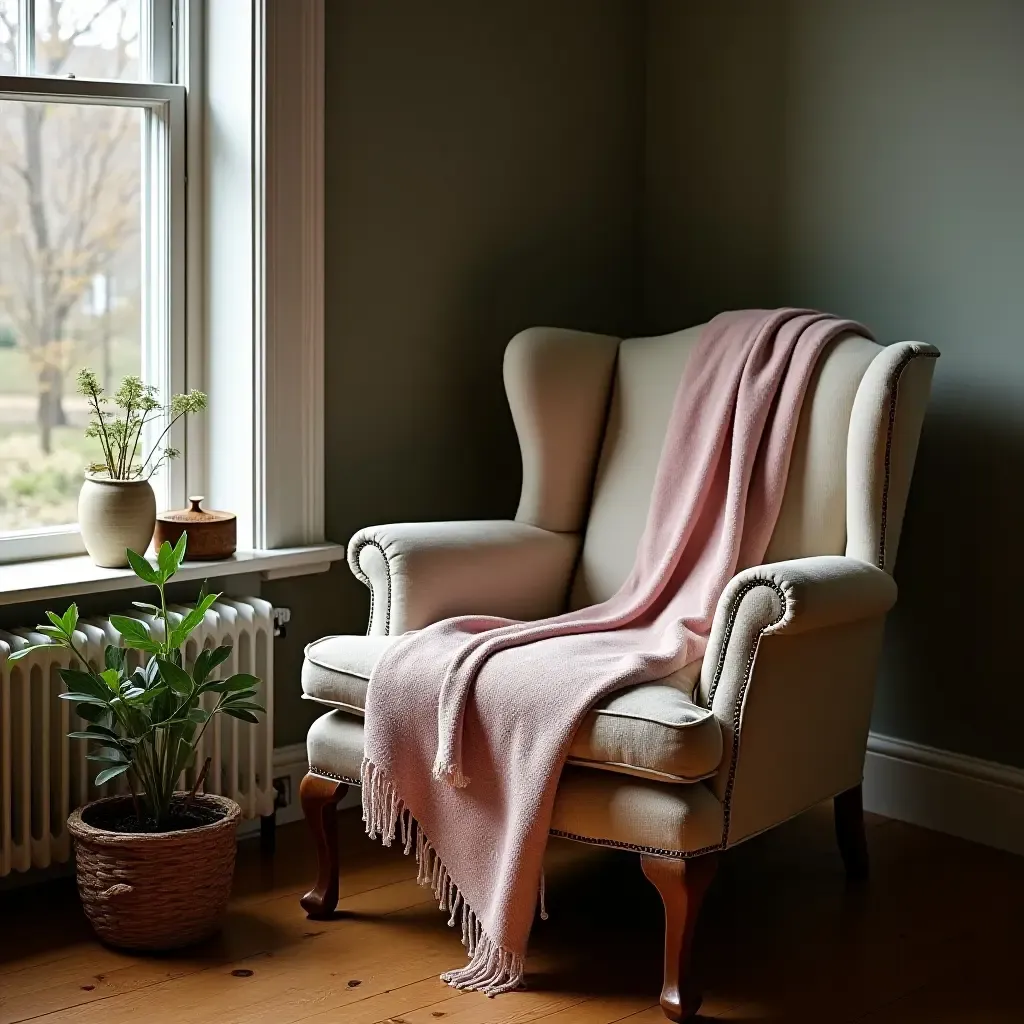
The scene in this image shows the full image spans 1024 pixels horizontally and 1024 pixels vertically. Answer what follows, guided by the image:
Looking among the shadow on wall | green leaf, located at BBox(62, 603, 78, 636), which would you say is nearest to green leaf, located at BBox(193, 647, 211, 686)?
green leaf, located at BBox(62, 603, 78, 636)

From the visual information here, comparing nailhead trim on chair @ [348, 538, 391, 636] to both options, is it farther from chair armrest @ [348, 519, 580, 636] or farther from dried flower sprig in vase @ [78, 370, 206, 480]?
dried flower sprig in vase @ [78, 370, 206, 480]

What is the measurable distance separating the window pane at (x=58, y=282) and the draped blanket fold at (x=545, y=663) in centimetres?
90

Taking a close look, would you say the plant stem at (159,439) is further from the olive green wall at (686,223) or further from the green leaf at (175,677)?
the green leaf at (175,677)

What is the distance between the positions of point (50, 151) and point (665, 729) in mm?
1670

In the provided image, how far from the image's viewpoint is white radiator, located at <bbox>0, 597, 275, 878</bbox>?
253 cm

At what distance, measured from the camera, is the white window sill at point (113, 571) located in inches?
102

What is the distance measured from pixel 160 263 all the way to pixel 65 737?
39.3 inches

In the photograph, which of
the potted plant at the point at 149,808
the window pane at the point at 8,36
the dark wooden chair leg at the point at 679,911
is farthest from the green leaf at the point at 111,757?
the window pane at the point at 8,36

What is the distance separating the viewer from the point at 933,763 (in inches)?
121

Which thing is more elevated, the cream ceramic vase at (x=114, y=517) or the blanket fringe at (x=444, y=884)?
the cream ceramic vase at (x=114, y=517)

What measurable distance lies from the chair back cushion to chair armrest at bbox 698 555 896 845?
17cm

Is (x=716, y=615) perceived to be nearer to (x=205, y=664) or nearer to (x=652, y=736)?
(x=652, y=736)

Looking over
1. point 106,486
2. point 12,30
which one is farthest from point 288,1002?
point 12,30

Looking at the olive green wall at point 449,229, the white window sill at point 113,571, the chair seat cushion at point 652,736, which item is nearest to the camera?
the chair seat cushion at point 652,736
